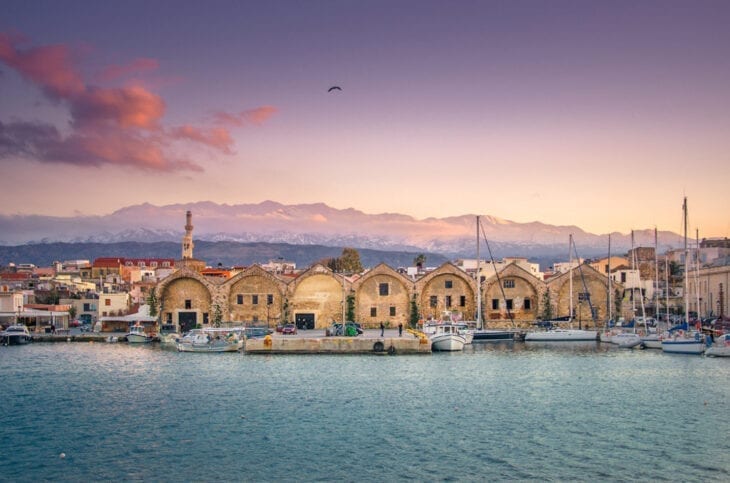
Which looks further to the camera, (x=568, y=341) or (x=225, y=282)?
(x=225, y=282)

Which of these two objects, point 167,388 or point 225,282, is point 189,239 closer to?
point 225,282

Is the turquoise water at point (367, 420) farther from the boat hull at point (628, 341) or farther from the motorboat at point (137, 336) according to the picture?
the motorboat at point (137, 336)

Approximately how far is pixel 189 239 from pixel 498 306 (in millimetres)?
77090

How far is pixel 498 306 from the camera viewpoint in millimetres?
77938

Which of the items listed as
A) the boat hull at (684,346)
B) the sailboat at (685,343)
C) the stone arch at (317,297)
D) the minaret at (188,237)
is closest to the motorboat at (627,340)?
the sailboat at (685,343)

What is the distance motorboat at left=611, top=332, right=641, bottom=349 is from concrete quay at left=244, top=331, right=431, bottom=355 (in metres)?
17.2

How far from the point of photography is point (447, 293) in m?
77.6

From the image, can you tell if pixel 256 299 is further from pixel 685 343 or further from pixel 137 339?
pixel 685 343

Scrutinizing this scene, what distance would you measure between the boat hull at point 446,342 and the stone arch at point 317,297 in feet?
52.1

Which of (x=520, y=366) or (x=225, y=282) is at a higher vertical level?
(x=225, y=282)

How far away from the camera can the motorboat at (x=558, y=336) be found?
6950 cm

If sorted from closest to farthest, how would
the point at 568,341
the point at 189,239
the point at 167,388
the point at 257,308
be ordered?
the point at 167,388 → the point at 568,341 → the point at 257,308 → the point at 189,239

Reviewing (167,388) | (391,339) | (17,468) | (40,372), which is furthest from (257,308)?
(17,468)

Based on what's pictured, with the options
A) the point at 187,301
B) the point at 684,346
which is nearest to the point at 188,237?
the point at 187,301
